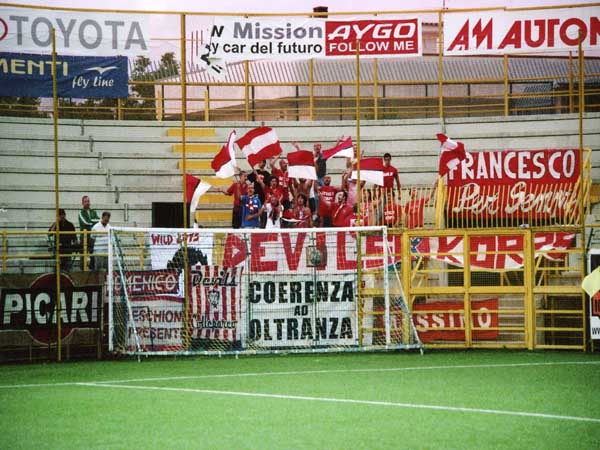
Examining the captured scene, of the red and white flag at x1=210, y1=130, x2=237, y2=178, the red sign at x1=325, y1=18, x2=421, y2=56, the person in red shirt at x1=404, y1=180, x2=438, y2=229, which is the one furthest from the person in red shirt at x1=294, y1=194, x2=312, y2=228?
the red sign at x1=325, y1=18, x2=421, y2=56

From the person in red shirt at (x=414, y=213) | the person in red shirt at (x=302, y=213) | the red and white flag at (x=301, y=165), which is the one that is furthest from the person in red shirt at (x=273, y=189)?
the person in red shirt at (x=414, y=213)

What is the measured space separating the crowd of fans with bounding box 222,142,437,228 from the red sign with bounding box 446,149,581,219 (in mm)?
922

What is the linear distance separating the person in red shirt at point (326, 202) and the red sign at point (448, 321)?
368cm

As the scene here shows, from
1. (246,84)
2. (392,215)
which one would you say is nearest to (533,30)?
(392,215)

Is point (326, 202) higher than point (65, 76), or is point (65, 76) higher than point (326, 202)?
point (65, 76)

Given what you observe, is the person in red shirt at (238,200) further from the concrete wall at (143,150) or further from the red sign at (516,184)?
the red sign at (516,184)

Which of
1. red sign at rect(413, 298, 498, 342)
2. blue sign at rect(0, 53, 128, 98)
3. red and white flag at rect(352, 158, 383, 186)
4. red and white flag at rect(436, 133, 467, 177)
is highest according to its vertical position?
blue sign at rect(0, 53, 128, 98)

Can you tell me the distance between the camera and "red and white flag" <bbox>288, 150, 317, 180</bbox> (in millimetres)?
19266

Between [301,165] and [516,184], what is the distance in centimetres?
450

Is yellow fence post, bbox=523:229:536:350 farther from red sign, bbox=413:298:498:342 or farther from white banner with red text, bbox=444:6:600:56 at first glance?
white banner with red text, bbox=444:6:600:56

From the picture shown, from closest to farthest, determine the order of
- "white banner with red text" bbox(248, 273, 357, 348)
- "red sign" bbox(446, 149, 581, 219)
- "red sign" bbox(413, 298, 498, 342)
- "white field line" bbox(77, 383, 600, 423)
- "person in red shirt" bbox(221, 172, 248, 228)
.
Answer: "white field line" bbox(77, 383, 600, 423), "white banner with red text" bbox(248, 273, 357, 348), "red sign" bbox(413, 298, 498, 342), "red sign" bbox(446, 149, 581, 219), "person in red shirt" bbox(221, 172, 248, 228)

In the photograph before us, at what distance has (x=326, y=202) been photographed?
21281 mm

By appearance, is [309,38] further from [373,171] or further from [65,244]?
[65,244]

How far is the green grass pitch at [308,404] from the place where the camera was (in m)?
8.53
